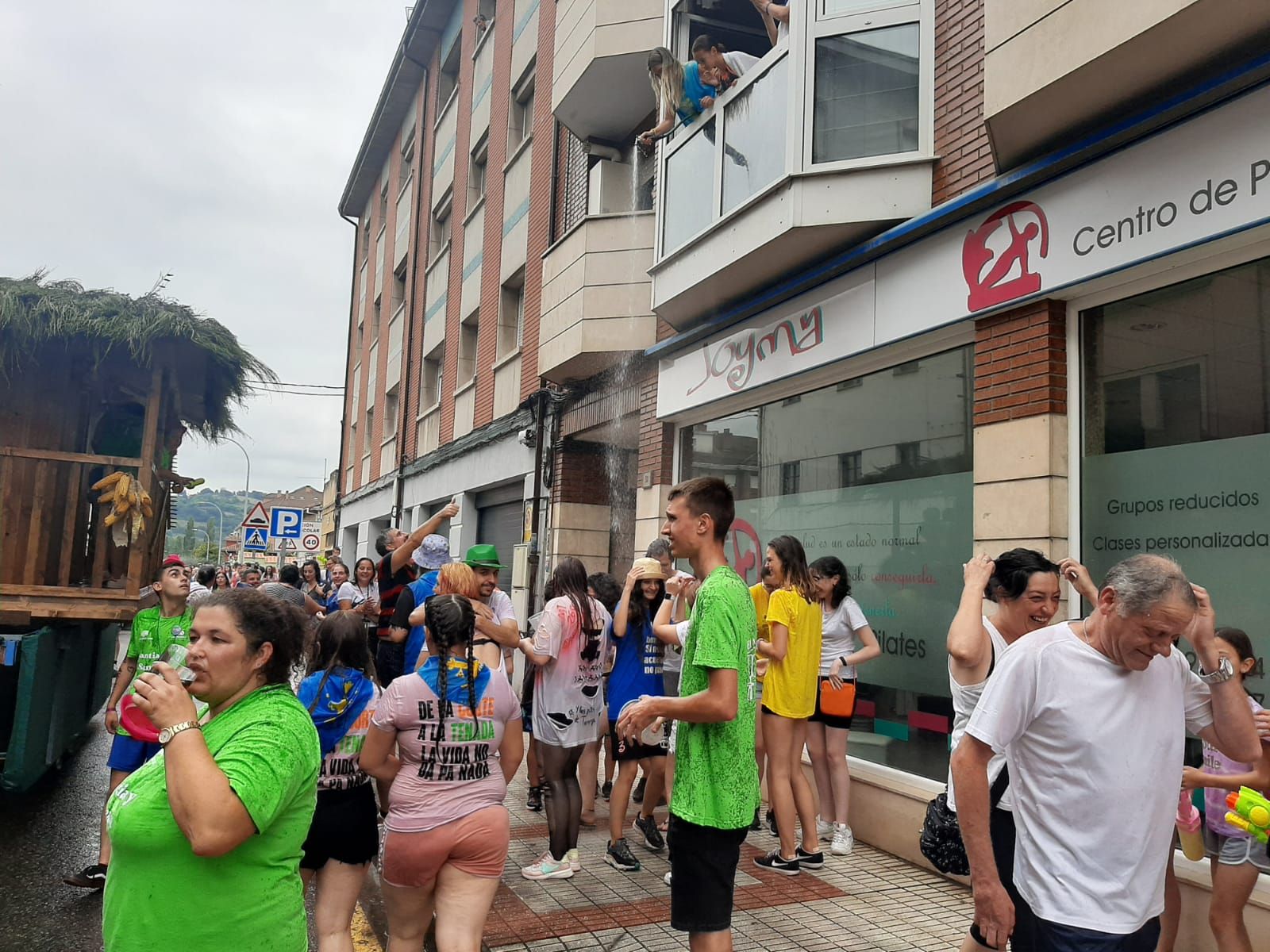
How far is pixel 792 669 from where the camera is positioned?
5.80 meters

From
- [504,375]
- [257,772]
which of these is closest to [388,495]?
[504,375]

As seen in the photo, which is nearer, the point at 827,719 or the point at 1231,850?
the point at 1231,850

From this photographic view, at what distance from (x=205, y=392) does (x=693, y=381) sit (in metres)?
4.38

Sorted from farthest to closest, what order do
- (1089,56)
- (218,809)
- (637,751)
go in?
(637,751) < (1089,56) < (218,809)

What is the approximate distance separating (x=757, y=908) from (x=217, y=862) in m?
3.52

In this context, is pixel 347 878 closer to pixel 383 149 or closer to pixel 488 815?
pixel 488 815

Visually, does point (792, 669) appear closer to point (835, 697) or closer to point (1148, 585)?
point (835, 697)

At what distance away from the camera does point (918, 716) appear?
6379mm

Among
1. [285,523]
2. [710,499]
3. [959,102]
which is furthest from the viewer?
[285,523]

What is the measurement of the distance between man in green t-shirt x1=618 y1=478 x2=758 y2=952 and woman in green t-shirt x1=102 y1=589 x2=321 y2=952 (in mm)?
1113

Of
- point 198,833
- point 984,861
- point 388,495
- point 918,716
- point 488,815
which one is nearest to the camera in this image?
point 198,833

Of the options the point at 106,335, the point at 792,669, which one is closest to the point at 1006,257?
the point at 792,669

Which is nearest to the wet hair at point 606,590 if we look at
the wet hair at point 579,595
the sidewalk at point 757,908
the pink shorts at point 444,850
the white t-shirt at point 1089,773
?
the wet hair at point 579,595

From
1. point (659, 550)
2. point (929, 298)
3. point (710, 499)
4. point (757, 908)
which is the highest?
point (929, 298)
